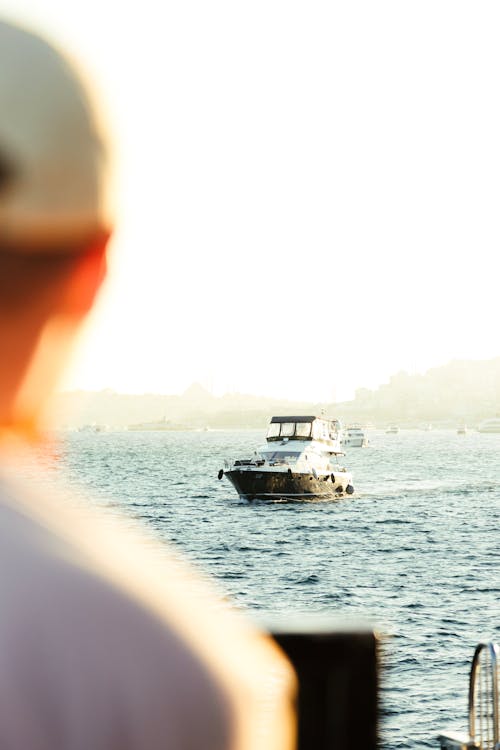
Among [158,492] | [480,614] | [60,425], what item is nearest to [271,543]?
[480,614]

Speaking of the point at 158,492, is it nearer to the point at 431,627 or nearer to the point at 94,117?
the point at 431,627

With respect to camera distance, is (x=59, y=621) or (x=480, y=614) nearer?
(x=59, y=621)

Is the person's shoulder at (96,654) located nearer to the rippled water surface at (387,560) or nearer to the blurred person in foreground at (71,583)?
the blurred person in foreground at (71,583)

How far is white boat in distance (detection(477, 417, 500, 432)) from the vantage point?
189250 millimetres

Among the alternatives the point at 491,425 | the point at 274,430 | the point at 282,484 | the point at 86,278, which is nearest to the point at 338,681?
the point at 86,278

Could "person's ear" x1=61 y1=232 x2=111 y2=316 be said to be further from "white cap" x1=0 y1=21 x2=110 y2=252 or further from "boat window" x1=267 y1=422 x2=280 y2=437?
"boat window" x1=267 y1=422 x2=280 y2=437

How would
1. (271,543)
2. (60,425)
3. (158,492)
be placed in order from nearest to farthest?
1. (60,425)
2. (271,543)
3. (158,492)

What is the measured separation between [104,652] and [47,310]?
121 mm

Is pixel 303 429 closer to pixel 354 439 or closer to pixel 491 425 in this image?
pixel 354 439

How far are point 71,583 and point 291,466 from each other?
167 feet

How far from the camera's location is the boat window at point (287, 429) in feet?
172

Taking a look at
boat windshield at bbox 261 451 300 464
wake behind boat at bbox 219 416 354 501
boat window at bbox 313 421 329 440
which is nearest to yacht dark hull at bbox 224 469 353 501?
wake behind boat at bbox 219 416 354 501

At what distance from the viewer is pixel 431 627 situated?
29469 millimetres

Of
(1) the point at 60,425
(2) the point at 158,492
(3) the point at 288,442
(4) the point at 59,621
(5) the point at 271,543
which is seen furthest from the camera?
(2) the point at 158,492
